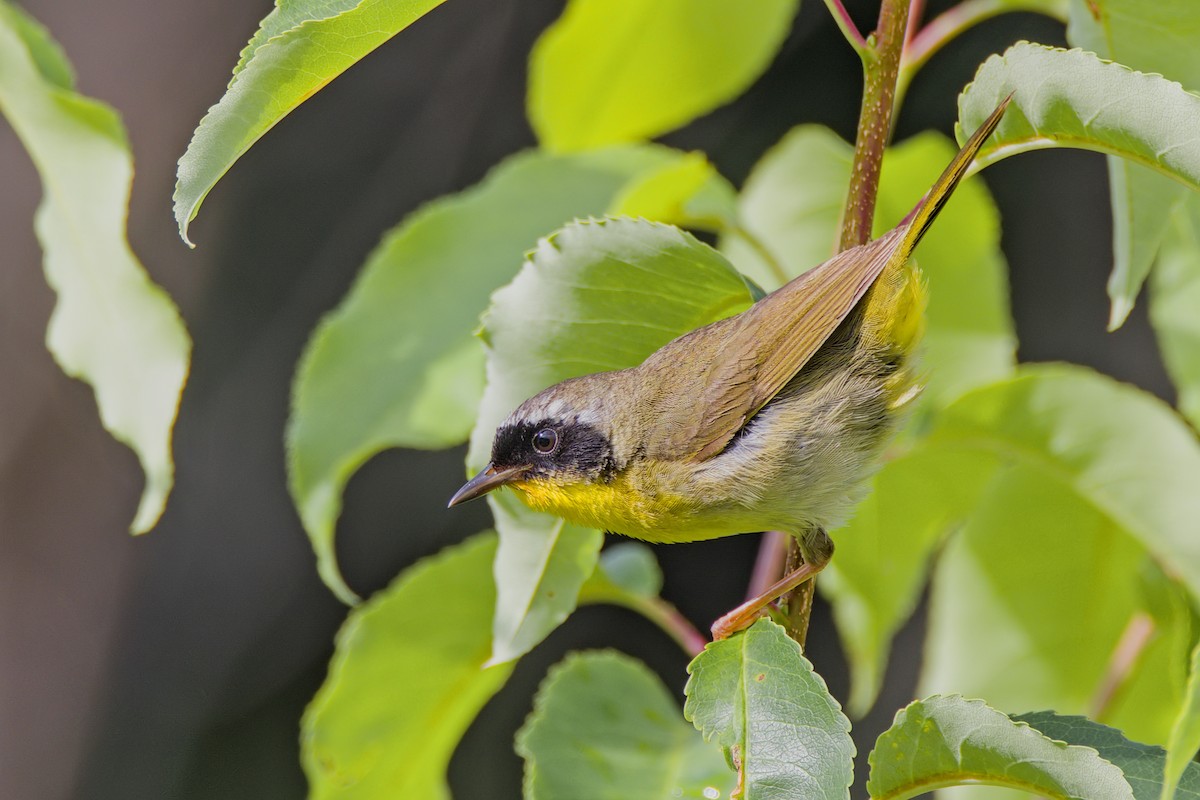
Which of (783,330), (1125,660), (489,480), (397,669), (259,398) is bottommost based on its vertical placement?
(259,398)

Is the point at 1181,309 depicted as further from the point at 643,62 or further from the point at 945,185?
the point at 643,62

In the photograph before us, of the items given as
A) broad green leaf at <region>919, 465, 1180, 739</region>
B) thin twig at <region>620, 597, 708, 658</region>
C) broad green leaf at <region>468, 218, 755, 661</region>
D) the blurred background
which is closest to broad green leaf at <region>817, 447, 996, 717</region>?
broad green leaf at <region>919, 465, 1180, 739</region>

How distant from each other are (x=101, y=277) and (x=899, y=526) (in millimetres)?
982

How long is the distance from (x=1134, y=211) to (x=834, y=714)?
0.59m

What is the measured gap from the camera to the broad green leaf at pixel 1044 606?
1595mm

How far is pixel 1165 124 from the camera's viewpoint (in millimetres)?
974

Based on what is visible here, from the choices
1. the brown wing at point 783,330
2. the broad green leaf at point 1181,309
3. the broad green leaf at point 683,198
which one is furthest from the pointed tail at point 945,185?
the broad green leaf at point 1181,309

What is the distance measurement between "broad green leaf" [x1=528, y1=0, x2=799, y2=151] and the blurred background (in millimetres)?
2529

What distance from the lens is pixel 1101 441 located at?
4.86ft

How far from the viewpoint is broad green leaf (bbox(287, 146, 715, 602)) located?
1.48m

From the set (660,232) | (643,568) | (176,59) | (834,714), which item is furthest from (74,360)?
(176,59)

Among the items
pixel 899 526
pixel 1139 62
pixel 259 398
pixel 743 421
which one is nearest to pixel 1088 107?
pixel 1139 62

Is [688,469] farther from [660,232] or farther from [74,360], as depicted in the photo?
[74,360]

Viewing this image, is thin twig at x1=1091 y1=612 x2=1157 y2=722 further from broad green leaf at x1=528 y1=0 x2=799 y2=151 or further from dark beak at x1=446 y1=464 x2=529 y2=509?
broad green leaf at x1=528 y1=0 x2=799 y2=151
